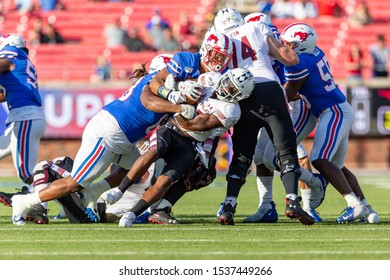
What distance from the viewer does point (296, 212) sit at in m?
8.14

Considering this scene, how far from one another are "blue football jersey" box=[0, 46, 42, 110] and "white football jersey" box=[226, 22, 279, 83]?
7.08 feet

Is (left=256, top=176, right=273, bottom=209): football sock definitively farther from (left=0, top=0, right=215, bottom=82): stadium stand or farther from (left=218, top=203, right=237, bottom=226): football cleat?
(left=0, top=0, right=215, bottom=82): stadium stand

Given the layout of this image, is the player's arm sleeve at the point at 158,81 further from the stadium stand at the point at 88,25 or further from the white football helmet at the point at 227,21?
the stadium stand at the point at 88,25

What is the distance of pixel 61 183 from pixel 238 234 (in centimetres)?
161

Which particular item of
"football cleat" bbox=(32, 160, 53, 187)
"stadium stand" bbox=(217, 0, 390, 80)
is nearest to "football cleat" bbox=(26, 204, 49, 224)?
"football cleat" bbox=(32, 160, 53, 187)

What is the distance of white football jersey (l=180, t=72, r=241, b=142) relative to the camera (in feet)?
26.6

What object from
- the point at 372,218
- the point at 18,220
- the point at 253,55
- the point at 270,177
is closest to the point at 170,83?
the point at 253,55

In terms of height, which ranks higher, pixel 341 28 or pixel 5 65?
pixel 5 65

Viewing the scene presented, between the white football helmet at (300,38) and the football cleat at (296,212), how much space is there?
1508 millimetres

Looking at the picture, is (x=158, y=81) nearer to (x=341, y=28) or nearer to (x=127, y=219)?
(x=127, y=219)

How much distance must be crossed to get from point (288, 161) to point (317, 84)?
99 cm

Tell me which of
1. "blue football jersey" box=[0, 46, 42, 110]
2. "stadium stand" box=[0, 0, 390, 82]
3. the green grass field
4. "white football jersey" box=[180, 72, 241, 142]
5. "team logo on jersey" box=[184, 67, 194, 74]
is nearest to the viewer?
the green grass field

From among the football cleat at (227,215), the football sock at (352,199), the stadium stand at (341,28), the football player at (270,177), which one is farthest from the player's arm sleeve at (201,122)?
the stadium stand at (341,28)

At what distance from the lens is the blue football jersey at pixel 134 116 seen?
818 centimetres
